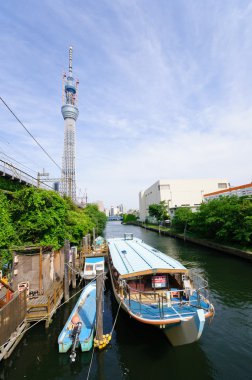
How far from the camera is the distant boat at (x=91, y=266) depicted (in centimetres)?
2181

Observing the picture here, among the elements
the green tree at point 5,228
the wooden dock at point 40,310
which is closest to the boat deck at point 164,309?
the wooden dock at point 40,310

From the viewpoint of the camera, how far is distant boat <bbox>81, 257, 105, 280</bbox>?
21.8 meters

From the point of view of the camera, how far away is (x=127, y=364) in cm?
1030

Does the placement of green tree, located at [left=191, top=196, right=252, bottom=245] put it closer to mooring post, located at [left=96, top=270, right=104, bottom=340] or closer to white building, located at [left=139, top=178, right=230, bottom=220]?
mooring post, located at [left=96, top=270, right=104, bottom=340]

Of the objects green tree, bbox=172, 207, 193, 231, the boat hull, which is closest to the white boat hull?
the boat hull

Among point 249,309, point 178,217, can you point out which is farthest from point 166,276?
point 178,217

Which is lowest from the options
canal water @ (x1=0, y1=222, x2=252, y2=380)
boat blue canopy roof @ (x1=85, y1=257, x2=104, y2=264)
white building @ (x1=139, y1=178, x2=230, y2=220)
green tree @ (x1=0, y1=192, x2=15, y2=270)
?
canal water @ (x1=0, y1=222, x2=252, y2=380)

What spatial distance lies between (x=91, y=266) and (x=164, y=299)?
12.0m

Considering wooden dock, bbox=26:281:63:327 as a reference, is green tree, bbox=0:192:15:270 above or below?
above

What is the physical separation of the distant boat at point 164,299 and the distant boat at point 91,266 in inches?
258

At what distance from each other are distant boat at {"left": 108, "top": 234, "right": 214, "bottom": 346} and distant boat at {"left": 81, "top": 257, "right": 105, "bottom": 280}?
6.56 meters

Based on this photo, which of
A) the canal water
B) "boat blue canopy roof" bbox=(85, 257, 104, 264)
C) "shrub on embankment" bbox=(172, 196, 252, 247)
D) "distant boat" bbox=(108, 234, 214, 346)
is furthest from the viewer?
"shrub on embankment" bbox=(172, 196, 252, 247)

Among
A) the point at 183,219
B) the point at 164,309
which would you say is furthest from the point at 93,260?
the point at 183,219

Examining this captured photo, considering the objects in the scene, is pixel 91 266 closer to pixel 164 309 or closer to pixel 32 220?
pixel 32 220
